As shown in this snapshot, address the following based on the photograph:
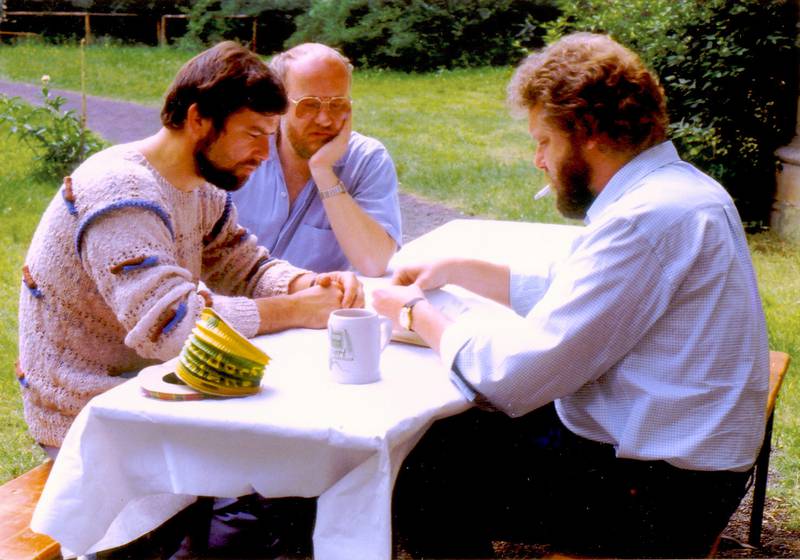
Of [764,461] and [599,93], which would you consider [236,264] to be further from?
[764,461]

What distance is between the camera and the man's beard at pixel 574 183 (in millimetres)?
2076

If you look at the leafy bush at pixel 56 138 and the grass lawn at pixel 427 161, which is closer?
the grass lawn at pixel 427 161

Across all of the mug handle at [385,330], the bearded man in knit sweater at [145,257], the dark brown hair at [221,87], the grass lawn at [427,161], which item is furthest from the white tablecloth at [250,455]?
the grass lawn at [427,161]

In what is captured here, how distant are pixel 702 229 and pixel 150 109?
11475mm

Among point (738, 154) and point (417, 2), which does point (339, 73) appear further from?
point (417, 2)

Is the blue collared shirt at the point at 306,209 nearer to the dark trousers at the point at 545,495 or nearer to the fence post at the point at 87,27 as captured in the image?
the dark trousers at the point at 545,495

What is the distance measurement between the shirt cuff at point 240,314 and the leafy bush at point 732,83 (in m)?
5.55

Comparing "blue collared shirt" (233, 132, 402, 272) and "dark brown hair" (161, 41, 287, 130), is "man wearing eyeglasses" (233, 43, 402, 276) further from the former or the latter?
"dark brown hair" (161, 41, 287, 130)

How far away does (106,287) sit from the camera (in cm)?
202

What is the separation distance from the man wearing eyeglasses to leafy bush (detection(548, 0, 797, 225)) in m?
4.52

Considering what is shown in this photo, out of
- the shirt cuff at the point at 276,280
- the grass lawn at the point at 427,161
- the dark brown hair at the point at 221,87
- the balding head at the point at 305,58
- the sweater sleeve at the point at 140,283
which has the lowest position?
the grass lawn at the point at 427,161

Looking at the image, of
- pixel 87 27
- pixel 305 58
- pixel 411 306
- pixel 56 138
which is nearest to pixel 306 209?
pixel 305 58

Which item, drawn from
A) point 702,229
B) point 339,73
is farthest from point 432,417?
point 339,73

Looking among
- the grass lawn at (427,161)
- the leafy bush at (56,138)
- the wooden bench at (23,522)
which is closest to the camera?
the wooden bench at (23,522)
